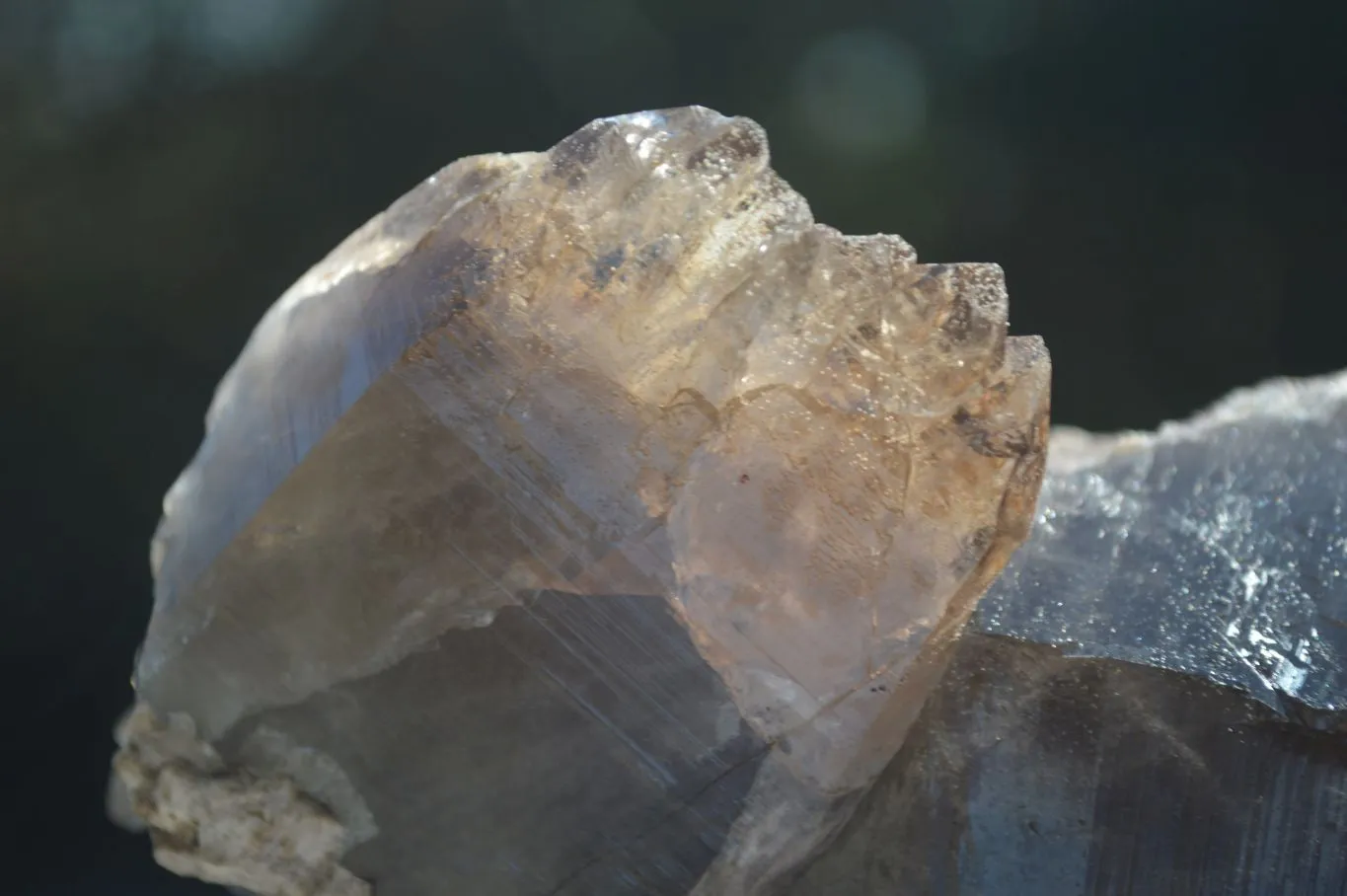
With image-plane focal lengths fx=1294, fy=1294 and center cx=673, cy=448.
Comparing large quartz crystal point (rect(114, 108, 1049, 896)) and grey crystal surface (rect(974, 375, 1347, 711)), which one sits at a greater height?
large quartz crystal point (rect(114, 108, 1049, 896))

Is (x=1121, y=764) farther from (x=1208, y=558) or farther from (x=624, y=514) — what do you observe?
(x=624, y=514)

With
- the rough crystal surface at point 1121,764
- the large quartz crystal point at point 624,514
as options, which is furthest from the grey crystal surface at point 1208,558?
the large quartz crystal point at point 624,514

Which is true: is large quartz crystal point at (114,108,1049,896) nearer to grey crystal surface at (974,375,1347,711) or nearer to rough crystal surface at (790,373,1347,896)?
rough crystal surface at (790,373,1347,896)

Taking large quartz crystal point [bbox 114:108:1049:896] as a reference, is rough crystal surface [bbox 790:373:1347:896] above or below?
below

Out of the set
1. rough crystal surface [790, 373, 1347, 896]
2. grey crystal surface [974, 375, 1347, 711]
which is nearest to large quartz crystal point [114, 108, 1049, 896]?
rough crystal surface [790, 373, 1347, 896]

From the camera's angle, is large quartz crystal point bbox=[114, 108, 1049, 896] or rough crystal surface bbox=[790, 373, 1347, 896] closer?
large quartz crystal point bbox=[114, 108, 1049, 896]

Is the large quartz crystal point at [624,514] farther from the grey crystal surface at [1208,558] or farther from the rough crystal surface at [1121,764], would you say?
the grey crystal surface at [1208,558]

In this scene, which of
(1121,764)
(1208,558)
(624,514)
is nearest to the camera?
(624,514)

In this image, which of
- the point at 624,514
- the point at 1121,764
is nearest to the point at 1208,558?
the point at 1121,764

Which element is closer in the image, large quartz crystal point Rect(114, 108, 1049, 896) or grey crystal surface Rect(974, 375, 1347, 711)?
large quartz crystal point Rect(114, 108, 1049, 896)

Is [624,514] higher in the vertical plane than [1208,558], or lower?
higher
